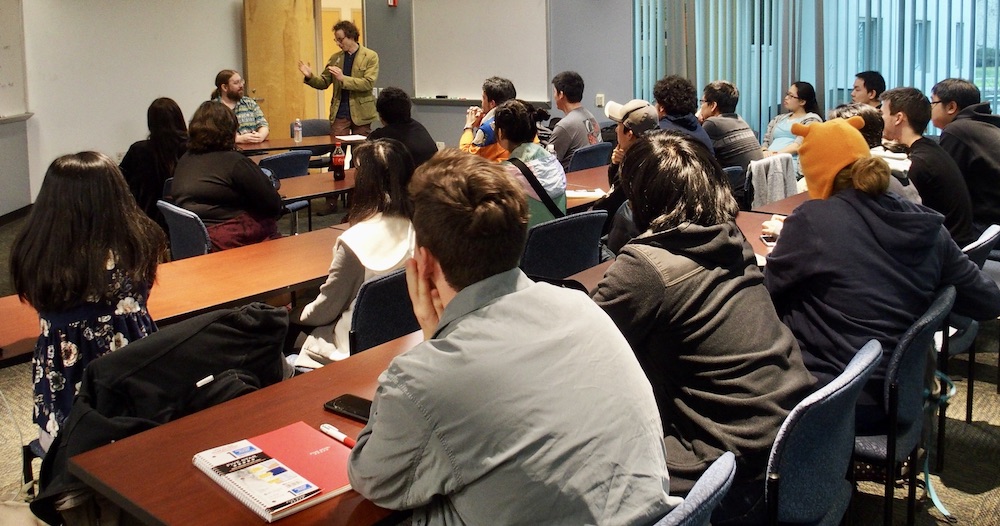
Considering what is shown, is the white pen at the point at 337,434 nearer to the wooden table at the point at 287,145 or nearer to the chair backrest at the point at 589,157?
the chair backrest at the point at 589,157

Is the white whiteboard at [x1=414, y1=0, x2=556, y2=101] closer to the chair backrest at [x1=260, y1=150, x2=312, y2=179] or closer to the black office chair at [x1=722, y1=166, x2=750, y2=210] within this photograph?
the chair backrest at [x1=260, y1=150, x2=312, y2=179]

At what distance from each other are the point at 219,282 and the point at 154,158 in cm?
241

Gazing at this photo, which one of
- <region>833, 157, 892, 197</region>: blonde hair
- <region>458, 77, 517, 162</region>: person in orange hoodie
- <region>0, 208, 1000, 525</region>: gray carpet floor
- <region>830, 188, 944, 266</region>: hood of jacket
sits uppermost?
<region>458, 77, 517, 162</region>: person in orange hoodie

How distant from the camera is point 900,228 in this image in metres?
2.30

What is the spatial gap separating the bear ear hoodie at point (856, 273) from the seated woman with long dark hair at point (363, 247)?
1.18 meters

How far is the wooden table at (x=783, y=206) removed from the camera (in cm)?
420

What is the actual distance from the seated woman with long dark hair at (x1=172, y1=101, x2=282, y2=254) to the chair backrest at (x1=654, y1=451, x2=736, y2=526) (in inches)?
132

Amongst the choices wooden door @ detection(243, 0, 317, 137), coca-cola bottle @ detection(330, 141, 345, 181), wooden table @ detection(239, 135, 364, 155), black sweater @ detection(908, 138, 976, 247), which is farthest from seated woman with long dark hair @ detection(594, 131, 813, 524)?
wooden door @ detection(243, 0, 317, 137)

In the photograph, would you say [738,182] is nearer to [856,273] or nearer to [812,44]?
[812,44]

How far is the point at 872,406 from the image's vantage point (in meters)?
2.31

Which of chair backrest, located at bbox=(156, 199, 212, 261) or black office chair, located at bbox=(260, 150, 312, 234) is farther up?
black office chair, located at bbox=(260, 150, 312, 234)

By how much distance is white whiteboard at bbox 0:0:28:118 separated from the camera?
24.8 ft

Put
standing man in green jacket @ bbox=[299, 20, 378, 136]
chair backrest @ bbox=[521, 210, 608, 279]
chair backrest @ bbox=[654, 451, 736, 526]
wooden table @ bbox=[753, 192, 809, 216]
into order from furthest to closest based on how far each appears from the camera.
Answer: standing man in green jacket @ bbox=[299, 20, 378, 136] < wooden table @ bbox=[753, 192, 809, 216] < chair backrest @ bbox=[521, 210, 608, 279] < chair backrest @ bbox=[654, 451, 736, 526]

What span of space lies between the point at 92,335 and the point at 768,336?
176 cm
